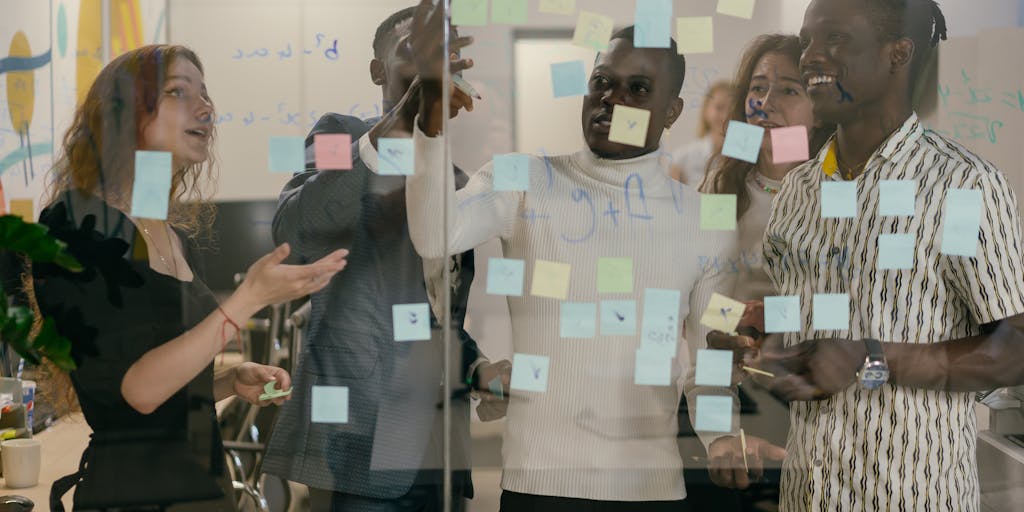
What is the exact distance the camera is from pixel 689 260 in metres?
2.04

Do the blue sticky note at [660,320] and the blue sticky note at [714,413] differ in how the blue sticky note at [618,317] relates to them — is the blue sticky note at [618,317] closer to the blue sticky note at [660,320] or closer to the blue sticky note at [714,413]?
the blue sticky note at [660,320]

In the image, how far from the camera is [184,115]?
2016mm

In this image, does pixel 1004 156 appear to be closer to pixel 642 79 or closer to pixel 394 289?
pixel 642 79

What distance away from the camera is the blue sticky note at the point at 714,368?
6.81ft

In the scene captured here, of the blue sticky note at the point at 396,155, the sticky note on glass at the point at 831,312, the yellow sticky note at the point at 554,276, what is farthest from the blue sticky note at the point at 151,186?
the sticky note on glass at the point at 831,312

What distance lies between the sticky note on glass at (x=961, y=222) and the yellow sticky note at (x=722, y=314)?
0.42 m

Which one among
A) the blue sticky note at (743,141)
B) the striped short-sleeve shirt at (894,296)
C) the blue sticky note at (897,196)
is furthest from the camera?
the blue sticky note at (743,141)

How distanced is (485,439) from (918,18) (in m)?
1.27

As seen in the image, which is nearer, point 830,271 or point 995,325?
point 995,325

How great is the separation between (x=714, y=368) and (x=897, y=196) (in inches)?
20.2

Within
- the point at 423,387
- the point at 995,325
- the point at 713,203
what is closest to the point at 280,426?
the point at 423,387

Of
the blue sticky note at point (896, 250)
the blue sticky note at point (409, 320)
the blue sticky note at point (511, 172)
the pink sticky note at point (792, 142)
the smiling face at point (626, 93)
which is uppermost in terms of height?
the smiling face at point (626, 93)

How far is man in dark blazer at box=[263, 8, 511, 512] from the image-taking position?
6.66 feet

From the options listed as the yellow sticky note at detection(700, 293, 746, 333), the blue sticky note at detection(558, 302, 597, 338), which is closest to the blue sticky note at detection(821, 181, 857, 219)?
the yellow sticky note at detection(700, 293, 746, 333)
